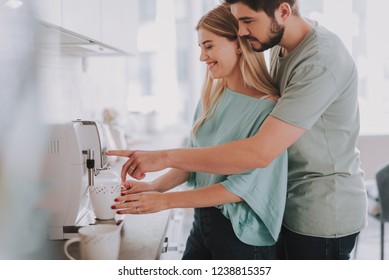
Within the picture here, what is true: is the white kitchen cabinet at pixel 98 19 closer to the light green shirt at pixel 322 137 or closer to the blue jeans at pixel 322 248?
the light green shirt at pixel 322 137

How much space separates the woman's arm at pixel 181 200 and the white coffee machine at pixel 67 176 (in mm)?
137

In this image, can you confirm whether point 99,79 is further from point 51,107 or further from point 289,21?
point 289,21

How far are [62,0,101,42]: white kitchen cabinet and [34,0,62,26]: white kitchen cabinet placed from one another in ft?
0.08

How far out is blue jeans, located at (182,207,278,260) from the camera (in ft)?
3.32

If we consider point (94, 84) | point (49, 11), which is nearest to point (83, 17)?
point (49, 11)

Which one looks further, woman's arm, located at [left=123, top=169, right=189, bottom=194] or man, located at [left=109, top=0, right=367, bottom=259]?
woman's arm, located at [left=123, top=169, right=189, bottom=194]

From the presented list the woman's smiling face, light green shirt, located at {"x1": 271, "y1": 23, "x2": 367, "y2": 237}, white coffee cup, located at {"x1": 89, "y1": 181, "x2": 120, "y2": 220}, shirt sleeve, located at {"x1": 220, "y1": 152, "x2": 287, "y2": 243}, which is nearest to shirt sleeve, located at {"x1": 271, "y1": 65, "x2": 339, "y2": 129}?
light green shirt, located at {"x1": 271, "y1": 23, "x2": 367, "y2": 237}

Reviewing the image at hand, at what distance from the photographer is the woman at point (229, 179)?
3.23 ft

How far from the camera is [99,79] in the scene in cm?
199

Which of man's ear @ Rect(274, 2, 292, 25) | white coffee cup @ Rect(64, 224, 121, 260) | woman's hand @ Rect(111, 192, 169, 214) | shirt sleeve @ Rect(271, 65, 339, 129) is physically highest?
man's ear @ Rect(274, 2, 292, 25)

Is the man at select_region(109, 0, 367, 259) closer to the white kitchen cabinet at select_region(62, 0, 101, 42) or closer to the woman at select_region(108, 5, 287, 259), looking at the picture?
the woman at select_region(108, 5, 287, 259)

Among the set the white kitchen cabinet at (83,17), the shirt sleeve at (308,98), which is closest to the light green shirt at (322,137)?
the shirt sleeve at (308,98)
